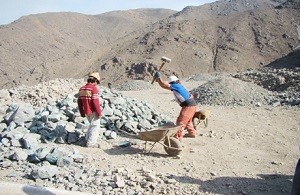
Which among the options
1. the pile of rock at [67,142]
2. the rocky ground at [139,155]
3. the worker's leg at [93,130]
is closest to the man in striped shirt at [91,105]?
the worker's leg at [93,130]

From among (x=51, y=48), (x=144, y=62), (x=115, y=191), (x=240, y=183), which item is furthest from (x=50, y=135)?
(x=51, y=48)

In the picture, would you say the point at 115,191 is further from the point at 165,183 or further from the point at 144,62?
the point at 144,62

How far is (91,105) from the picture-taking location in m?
6.72

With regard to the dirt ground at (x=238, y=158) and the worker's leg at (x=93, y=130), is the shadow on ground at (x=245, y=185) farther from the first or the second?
Answer: the worker's leg at (x=93, y=130)

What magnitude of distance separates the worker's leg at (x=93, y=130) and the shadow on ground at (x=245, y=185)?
2.16 metres

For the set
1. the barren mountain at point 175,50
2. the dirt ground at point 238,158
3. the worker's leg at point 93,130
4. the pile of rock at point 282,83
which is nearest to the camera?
the dirt ground at point 238,158

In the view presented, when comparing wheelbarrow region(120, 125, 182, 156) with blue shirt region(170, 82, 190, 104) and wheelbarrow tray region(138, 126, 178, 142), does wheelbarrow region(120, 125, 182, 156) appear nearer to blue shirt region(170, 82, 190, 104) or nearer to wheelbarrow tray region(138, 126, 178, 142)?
wheelbarrow tray region(138, 126, 178, 142)

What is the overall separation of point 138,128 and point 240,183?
10.5 ft

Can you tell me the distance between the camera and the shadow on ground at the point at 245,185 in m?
5.14

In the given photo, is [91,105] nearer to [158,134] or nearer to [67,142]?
[67,142]

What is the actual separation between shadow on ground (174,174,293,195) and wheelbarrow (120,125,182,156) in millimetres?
902

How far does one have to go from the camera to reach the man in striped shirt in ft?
21.8

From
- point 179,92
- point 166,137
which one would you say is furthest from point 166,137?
point 179,92

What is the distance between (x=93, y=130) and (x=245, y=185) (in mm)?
3104
